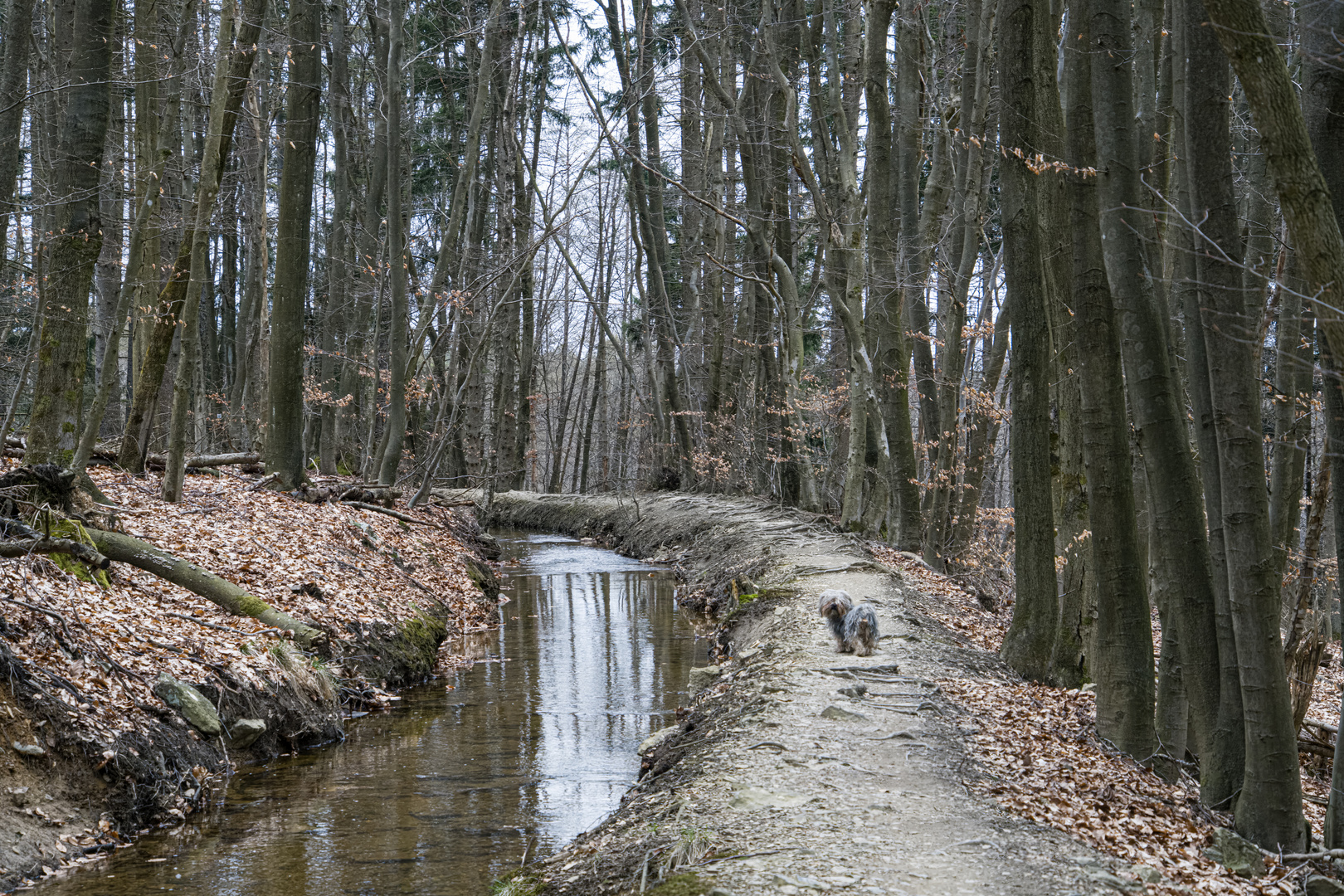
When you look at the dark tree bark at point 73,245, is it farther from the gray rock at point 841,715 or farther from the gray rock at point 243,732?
the gray rock at point 841,715

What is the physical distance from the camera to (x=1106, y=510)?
20.0 ft

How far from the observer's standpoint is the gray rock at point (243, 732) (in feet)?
22.9

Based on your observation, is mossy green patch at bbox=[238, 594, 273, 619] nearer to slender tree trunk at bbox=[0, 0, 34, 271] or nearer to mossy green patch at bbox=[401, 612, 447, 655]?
mossy green patch at bbox=[401, 612, 447, 655]

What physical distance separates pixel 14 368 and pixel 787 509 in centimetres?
1676

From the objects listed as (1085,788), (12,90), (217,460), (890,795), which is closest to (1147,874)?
(890,795)

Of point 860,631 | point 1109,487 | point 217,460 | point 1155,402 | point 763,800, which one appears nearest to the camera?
point 763,800

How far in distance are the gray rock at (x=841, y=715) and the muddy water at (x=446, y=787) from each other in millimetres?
1641

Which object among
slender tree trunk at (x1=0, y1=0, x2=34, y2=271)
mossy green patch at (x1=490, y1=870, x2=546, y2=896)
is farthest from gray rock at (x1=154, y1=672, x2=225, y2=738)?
slender tree trunk at (x1=0, y1=0, x2=34, y2=271)

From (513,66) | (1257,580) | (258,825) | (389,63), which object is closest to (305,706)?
(258,825)

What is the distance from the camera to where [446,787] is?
6.81 metres

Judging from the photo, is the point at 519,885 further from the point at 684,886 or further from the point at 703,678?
the point at 703,678

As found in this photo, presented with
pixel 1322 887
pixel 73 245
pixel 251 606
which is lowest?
pixel 1322 887

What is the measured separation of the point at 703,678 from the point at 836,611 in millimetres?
1506

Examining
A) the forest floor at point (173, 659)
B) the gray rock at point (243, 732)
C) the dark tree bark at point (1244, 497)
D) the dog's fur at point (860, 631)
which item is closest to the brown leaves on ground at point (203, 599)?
the forest floor at point (173, 659)
